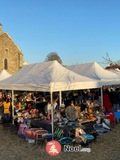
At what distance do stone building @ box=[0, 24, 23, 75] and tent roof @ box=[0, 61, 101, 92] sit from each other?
3035 cm

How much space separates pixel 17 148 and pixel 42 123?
5.72ft

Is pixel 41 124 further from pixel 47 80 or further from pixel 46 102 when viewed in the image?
pixel 46 102

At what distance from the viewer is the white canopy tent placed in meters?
9.56

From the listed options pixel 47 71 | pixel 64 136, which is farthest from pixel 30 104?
pixel 64 136

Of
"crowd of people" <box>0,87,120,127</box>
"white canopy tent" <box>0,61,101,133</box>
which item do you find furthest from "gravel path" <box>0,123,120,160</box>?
"white canopy tent" <box>0,61,101,133</box>

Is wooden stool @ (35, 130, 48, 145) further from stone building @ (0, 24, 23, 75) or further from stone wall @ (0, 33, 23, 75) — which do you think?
stone wall @ (0, 33, 23, 75)

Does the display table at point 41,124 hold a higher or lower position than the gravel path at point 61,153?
higher

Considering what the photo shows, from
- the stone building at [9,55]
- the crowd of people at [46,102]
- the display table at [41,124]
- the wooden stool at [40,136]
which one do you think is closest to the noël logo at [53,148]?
the wooden stool at [40,136]

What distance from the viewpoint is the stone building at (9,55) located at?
4153 cm

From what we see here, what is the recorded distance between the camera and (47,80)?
9.80m

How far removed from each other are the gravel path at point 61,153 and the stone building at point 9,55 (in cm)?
3319

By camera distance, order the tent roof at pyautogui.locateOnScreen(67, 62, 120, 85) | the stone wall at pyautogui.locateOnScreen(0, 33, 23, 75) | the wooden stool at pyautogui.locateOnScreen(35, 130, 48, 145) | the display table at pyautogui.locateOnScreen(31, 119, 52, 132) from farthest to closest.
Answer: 1. the stone wall at pyautogui.locateOnScreen(0, 33, 23, 75)
2. the tent roof at pyautogui.locateOnScreen(67, 62, 120, 85)
3. the display table at pyautogui.locateOnScreen(31, 119, 52, 132)
4. the wooden stool at pyautogui.locateOnScreen(35, 130, 48, 145)

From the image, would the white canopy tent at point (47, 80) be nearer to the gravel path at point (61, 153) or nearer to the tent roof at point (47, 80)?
the tent roof at point (47, 80)

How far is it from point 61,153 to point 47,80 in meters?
3.20
